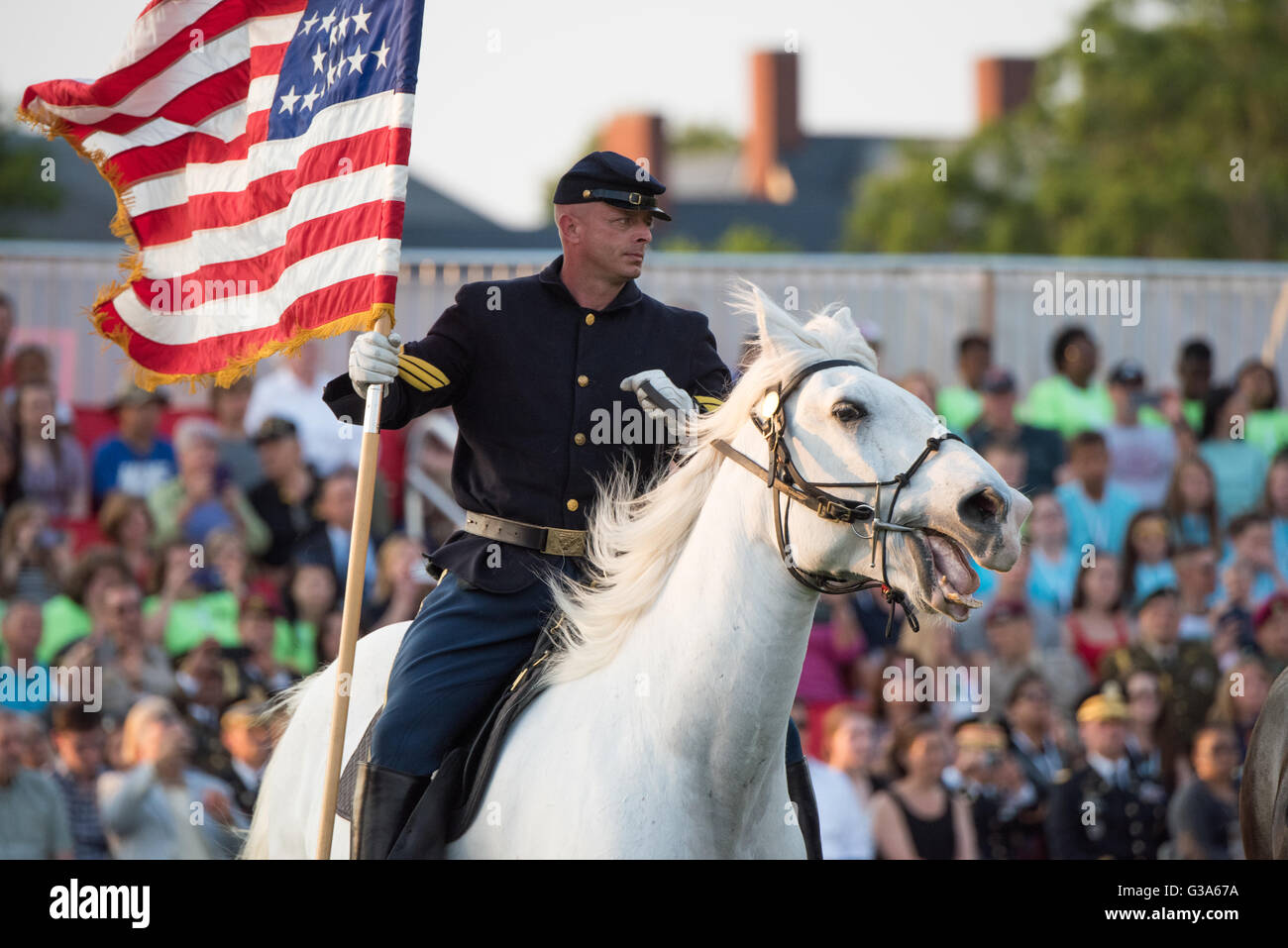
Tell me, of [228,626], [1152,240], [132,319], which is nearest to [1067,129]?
[1152,240]

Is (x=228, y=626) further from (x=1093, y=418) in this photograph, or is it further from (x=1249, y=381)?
(x=1249, y=381)

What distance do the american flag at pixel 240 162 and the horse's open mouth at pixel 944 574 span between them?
2.20m

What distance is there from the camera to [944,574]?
4438 millimetres

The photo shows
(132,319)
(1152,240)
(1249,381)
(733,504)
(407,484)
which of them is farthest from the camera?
(1152,240)

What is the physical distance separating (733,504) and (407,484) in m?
7.05

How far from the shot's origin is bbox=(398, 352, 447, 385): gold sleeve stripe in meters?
5.30

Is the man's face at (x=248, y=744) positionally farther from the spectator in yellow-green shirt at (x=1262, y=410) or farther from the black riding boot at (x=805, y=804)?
the spectator in yellow-green shirt at (x=1262, y=410)

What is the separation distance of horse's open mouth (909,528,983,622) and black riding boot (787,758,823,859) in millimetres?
1090

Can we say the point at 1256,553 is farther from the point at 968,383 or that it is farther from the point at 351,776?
the point at 351,776

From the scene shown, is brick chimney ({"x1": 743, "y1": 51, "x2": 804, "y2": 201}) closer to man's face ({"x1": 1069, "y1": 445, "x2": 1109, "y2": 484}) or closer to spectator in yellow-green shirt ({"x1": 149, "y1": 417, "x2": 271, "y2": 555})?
man's face ({"x1": 1069, "y1": 445, "x2": 1109, "y2": 484})

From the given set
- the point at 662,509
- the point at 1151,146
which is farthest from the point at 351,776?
the point at 1151,146

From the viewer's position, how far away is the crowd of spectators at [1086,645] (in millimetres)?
9547

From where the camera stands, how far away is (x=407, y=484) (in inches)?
457

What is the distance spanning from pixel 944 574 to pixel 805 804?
3.99ft
